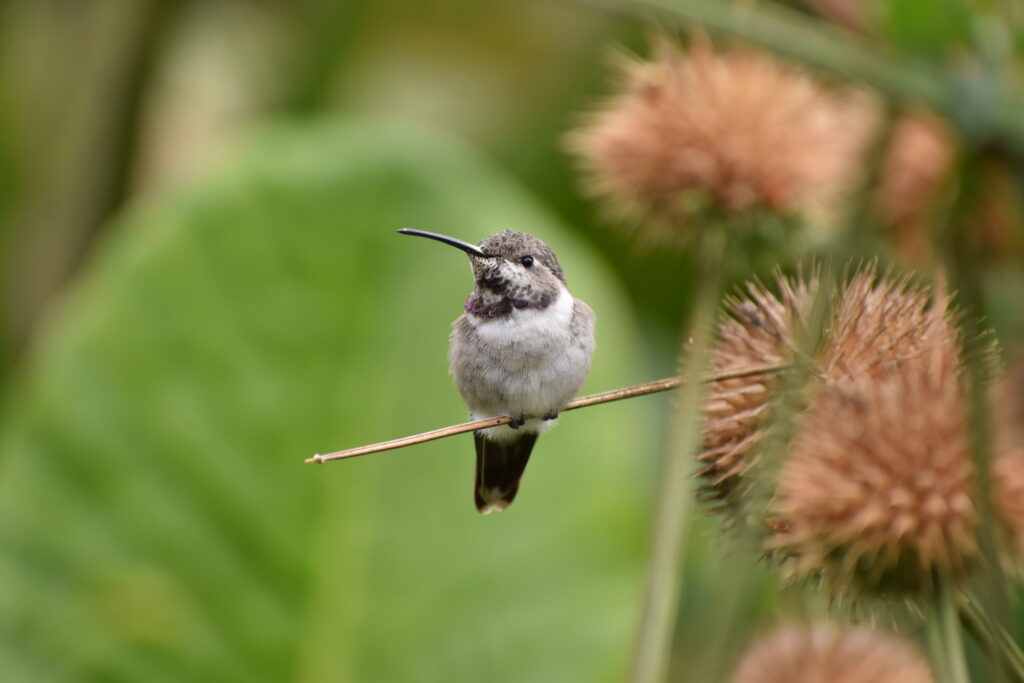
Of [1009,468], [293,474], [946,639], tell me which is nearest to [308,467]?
[293,474]

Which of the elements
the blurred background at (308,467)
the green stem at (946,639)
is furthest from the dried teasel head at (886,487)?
the blurred background at (308,467)

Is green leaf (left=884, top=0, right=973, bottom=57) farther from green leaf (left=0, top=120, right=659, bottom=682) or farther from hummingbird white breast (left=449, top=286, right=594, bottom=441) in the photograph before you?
hummingbird white breast (left=449, top=286, right=594, bottom=441)

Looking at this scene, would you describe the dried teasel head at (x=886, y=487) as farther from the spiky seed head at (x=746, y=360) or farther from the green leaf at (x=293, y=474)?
the green leaf at (x=293, y=474)

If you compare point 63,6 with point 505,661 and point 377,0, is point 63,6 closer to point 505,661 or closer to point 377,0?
point 377,0

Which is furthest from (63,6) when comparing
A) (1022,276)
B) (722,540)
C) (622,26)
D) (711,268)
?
(722,540)

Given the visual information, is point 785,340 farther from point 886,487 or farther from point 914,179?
point 914,179

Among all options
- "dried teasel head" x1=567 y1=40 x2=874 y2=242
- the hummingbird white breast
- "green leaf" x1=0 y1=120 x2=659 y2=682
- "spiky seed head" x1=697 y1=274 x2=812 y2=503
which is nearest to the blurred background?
"green leaf" x1=0 y1=120 x2=659 y2=682

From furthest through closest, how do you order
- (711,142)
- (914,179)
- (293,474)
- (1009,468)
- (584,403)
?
1. (293,474)
2. (914,179)
3. (711,142)
4. (1009,468)
5. (584,403)
